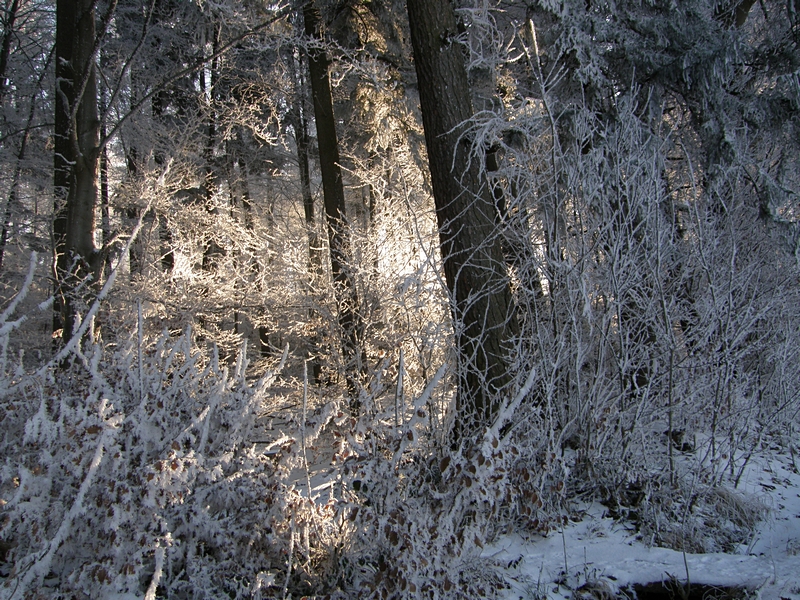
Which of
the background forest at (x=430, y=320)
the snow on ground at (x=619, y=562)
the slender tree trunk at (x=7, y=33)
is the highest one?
the slender tree trunk at (x=7, y=33)

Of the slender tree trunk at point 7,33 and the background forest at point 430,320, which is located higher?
the slender tree trunk at point 7,33

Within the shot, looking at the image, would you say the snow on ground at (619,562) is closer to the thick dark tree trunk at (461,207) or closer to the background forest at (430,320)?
the background forest at (430,320)

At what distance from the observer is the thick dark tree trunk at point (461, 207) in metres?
4.61

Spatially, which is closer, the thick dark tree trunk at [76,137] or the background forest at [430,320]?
the background forest at [430,320]

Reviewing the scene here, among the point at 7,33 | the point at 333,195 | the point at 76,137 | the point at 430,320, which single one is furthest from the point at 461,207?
the point at 7,33

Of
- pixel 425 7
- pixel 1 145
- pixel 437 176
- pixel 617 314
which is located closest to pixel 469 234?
pixel 437 176

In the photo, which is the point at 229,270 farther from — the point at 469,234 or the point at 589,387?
the point at 589,387

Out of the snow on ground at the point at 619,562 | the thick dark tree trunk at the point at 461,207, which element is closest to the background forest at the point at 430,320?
the thick dark tree trunk at the point at 461,207

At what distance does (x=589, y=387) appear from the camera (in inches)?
176

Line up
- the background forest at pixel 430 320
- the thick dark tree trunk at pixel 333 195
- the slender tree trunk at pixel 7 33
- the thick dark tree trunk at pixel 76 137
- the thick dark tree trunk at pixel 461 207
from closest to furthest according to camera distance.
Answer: the background forest at pixel 430 320 < the thick dark tree trunk at pixel 461 207 < the thick dark tree trunk at pixel 76 137 < the slender tree trunk at pixel 7 33 < the thick dark tree trunk at pixel 333 195

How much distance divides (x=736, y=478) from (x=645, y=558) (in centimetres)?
184

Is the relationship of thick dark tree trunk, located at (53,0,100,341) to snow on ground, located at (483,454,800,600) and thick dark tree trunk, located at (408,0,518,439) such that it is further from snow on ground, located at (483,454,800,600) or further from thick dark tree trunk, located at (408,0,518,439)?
snow on ground, located at (483,454,800,600)

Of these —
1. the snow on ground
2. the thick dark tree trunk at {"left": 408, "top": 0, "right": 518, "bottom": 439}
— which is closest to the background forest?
the thick dark tree trunk at {"left": 408, "top": 0, "right": 518, "bottom": 439}

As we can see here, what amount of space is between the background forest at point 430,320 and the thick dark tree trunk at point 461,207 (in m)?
0.03
